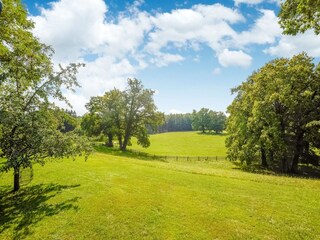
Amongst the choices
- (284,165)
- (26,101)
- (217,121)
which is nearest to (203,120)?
(217,121)

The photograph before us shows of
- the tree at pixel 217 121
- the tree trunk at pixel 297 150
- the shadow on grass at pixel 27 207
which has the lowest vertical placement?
the shadow on grass at pixel 27 207

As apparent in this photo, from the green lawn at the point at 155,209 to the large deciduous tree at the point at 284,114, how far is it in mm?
15489

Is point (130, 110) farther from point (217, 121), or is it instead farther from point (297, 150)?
point (217, 121)

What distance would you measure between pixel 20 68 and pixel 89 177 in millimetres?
11427

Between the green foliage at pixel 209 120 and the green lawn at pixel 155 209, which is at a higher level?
the green foliage at pixel 209 120

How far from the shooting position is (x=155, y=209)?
54.5ft

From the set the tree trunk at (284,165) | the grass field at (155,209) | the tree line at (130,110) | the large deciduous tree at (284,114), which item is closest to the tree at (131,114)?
the tree line at (130,110)

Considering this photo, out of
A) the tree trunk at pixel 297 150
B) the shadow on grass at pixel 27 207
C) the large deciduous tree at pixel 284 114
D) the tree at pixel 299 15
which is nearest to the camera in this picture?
the tree at pixel 299 15

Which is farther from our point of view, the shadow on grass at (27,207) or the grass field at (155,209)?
the shadow on grass at (27,207)

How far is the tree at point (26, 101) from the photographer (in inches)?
641

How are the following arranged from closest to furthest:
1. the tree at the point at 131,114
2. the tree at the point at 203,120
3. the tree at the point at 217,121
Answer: the tree at the point at 131,114
the tree at the point at 217,121
the tree at the point at 203,120

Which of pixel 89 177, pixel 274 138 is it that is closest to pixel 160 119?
pixel 274 138

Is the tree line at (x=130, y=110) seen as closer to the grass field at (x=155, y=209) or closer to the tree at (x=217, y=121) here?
the grass field at (x=155, y=209)

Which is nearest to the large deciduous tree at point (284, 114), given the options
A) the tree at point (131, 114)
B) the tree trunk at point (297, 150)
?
the tree trunk at point (297, 150)
